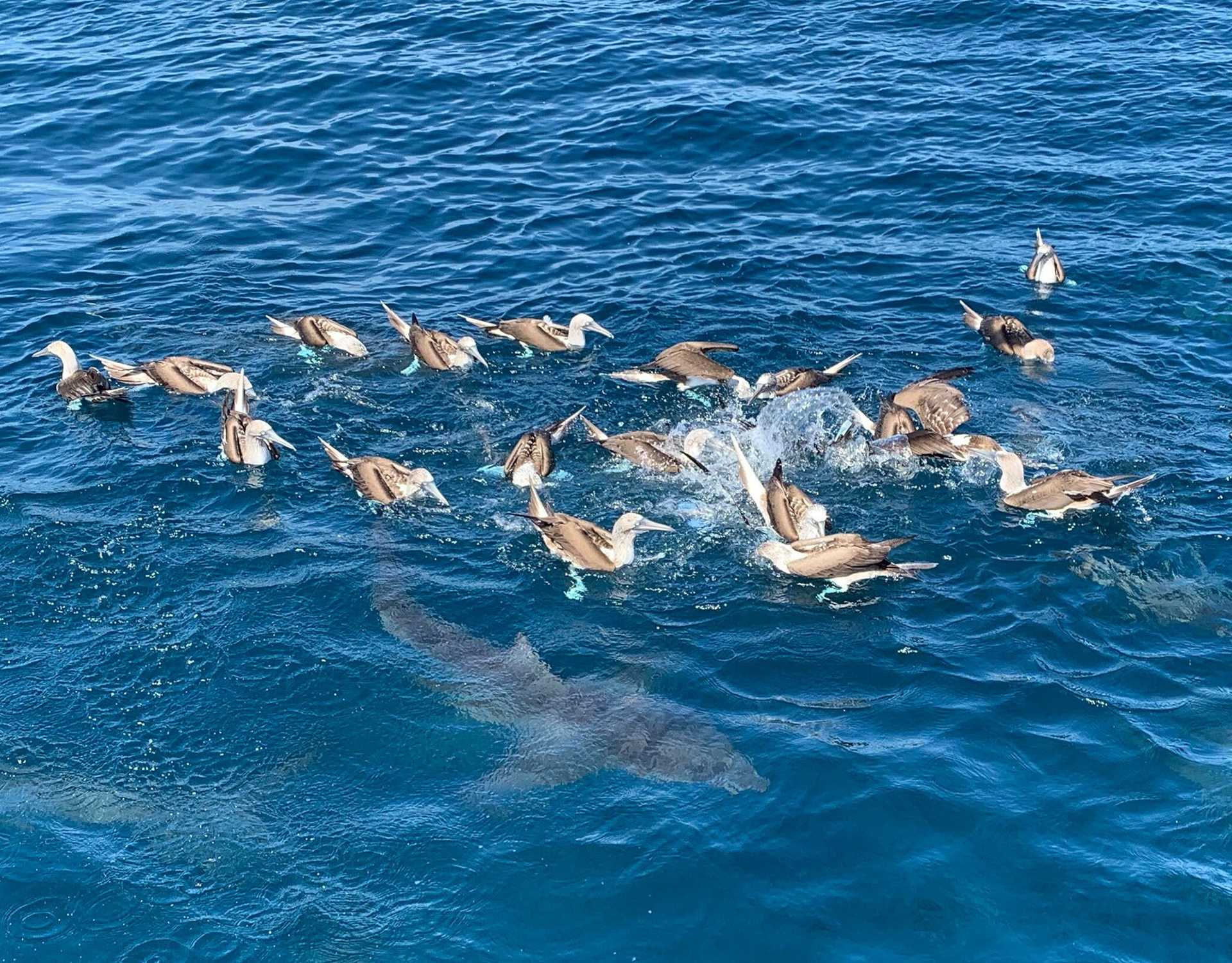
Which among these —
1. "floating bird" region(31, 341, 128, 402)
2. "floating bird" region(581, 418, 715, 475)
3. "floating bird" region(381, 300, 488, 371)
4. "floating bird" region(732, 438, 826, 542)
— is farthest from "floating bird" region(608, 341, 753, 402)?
"floating bird" region(31, 341, 128, 402)

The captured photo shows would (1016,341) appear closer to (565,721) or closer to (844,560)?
(844,560)

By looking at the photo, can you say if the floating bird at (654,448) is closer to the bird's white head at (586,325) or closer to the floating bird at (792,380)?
the floating bird at (792,380)

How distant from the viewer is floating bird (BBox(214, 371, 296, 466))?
1485cm

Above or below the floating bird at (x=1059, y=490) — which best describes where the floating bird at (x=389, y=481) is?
above

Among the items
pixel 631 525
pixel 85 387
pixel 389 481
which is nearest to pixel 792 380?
pixel 631 525

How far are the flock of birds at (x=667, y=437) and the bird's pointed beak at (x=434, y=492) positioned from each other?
2 cm

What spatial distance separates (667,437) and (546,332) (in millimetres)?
2776

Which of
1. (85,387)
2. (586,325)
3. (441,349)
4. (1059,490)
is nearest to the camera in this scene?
(1059,490)

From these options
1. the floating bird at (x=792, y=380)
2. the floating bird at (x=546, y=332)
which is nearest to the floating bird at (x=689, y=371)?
the floating bird at (x=792, y=380)

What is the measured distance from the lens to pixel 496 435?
51.1 feet

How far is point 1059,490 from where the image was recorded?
13.3 metres

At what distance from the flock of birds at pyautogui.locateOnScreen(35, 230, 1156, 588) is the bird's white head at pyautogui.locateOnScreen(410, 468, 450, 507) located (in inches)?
0.6

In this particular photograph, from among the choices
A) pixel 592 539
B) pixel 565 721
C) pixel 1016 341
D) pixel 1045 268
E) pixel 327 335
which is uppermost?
pixel 327 335

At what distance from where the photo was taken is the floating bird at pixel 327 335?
1708 centimetres
